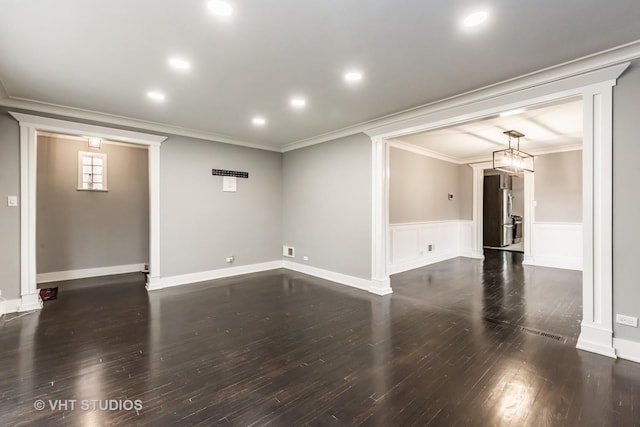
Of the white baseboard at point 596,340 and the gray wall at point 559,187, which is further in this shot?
the gray wall at point 559,187

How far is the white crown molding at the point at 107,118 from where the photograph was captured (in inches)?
150

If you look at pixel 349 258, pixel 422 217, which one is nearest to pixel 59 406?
pixel 349 258

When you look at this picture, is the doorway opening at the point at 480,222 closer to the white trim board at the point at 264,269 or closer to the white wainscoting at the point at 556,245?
the white wainscoting at the point at 556,245

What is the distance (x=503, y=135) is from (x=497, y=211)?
5088 mm

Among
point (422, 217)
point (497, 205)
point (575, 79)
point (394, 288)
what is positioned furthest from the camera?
point (497, 205)

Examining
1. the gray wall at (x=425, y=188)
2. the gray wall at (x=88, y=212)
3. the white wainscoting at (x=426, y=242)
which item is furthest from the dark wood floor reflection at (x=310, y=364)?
the gray wall at (x=425, y=188)

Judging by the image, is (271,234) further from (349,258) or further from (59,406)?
(59,406)

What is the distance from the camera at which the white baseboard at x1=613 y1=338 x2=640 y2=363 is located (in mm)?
2574

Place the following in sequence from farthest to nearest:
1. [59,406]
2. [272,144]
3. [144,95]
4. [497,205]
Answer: [497,205] < [272,144] < [144,95] < [59,406]

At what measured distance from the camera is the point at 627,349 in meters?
2.62

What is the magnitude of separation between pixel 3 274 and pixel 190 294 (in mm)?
2247

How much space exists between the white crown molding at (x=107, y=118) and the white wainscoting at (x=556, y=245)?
711cm

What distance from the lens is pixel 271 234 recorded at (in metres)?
6.47

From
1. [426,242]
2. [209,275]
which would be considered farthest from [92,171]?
[426,242]
